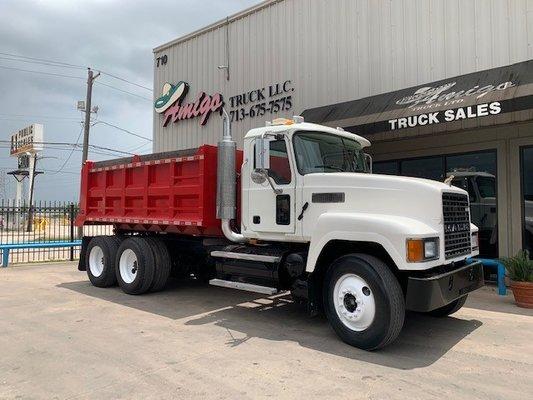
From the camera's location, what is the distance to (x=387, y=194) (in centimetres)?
541

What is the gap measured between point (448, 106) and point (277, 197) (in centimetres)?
377

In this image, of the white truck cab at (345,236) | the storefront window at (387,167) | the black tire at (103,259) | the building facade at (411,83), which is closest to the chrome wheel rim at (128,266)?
the black tire at (103,259)

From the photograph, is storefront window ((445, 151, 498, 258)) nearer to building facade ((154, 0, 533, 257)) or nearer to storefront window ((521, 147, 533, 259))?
building facade ((154, 0, 533, 257))

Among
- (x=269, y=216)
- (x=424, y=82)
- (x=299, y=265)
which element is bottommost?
(x=299, y=265)

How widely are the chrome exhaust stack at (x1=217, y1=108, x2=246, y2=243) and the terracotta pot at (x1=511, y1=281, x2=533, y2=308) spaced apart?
14.3ft

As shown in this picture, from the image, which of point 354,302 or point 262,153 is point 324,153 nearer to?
point 262,153

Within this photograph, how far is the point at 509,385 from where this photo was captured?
424cm

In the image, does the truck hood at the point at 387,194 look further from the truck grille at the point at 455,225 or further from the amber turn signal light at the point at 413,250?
the amber turn signal light at the point at 413,250

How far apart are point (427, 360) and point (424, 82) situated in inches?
267

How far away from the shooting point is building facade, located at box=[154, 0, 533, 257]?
28.0 ft

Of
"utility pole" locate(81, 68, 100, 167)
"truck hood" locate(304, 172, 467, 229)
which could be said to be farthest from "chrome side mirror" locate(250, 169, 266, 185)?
"utility pole" locate(81, 68, 100, 167)

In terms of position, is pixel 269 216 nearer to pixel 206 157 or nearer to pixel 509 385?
pixel 206 157

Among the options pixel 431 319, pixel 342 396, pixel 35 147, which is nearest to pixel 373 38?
pixel 431 319

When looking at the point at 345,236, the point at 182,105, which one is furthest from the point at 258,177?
the point at 182,105
